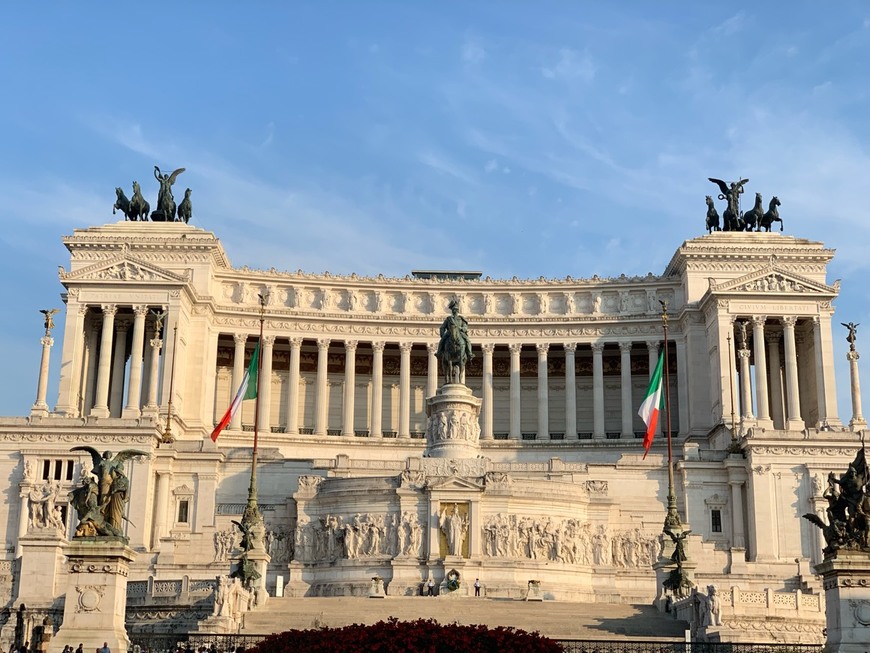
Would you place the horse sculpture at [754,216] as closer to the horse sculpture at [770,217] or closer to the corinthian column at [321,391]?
the horse sculpture at [770,217]

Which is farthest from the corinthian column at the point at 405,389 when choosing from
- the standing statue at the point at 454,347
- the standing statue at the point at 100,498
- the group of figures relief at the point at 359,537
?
the standing statue at the point at 100,498

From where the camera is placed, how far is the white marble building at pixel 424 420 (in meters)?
61.9

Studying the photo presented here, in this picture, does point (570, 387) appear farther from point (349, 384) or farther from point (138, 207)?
point (138, 207)

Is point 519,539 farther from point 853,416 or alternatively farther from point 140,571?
point 853,416

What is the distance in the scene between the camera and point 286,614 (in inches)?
1887

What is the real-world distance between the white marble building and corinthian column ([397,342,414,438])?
0.17 metres

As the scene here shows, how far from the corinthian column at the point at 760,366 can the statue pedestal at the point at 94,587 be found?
6022 cm

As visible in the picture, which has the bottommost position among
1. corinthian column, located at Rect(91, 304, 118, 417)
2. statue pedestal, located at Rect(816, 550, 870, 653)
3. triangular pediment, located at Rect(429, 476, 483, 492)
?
statue pedestal, located at Rect(816, 550, 870, 653)

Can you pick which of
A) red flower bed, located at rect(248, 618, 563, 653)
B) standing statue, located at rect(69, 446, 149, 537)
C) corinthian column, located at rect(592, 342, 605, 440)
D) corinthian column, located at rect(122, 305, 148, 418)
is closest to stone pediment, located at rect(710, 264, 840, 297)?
corinthian column, located at rect(592, 342, 605, 440)

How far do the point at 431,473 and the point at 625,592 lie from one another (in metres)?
11.3

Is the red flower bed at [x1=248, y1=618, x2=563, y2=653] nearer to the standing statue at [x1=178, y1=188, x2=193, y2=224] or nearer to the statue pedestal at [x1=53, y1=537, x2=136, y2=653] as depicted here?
the statue pedestal at [x1=53, y1=537, x2=136, y2=653]

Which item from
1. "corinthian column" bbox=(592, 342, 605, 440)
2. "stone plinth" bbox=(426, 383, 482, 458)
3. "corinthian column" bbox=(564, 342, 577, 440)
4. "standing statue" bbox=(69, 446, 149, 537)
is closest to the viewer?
"standing statue" bbox=(69, 446, 149, 537)

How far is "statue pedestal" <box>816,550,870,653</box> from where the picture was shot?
34.2m

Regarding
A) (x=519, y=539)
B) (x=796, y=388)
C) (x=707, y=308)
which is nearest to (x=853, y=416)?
(x=796, y=388)
